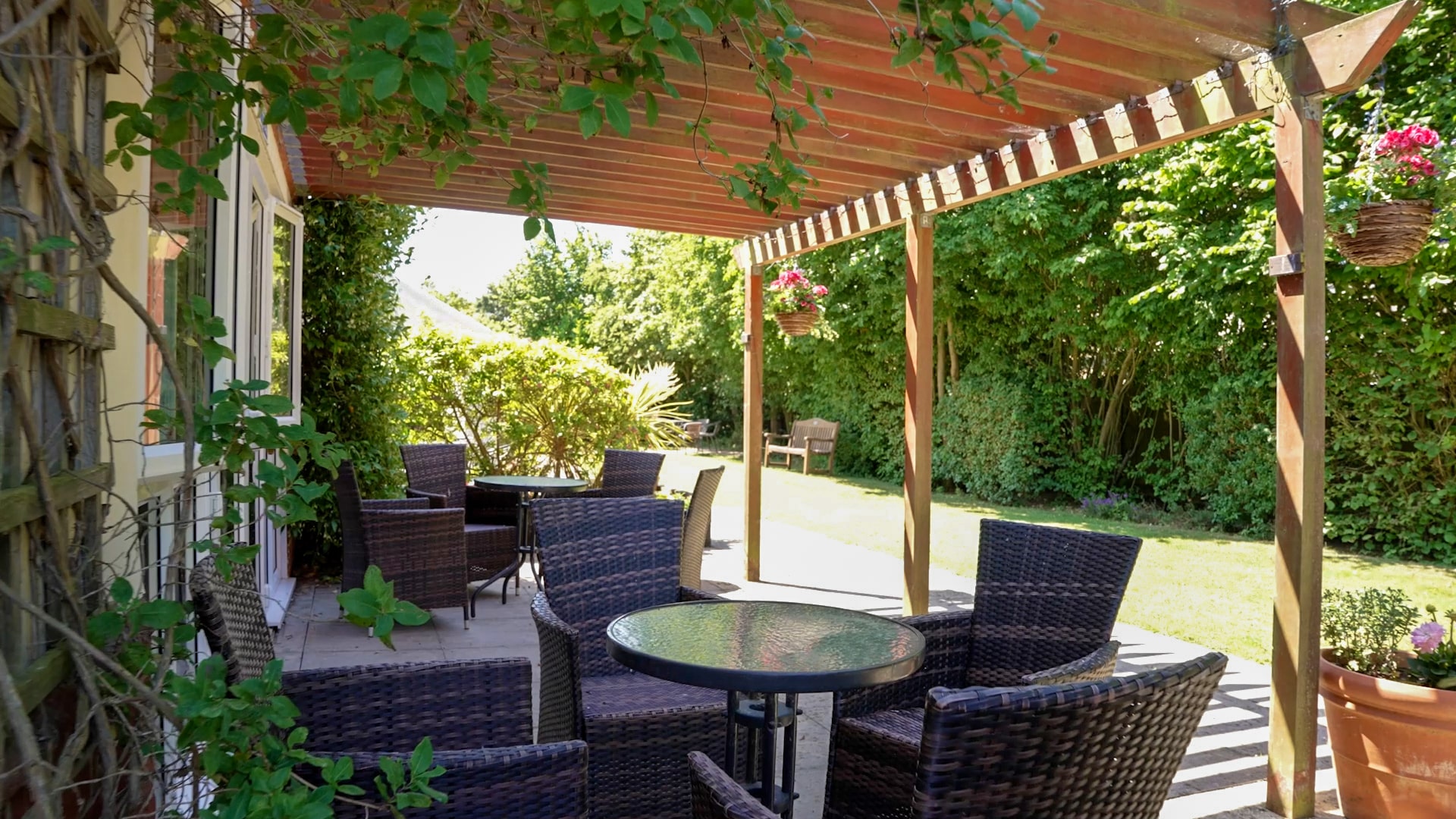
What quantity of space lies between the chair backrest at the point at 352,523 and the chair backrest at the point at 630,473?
65.1 inches

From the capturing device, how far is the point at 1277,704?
3.15m

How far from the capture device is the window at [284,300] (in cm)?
545

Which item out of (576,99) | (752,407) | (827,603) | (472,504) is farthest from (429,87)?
(752,407)

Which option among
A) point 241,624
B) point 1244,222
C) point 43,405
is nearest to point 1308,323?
point 241,624

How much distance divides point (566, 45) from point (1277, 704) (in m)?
2.90

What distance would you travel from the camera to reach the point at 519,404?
8.37 m

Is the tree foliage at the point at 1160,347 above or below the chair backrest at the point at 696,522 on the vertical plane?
above

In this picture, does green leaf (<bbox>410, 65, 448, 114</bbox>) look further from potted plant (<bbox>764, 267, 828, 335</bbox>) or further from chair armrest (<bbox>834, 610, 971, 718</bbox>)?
potted plant (<bbox>764, 267, 828, 335</bbox>)

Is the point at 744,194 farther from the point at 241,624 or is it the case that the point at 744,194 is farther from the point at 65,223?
the point at 241,624

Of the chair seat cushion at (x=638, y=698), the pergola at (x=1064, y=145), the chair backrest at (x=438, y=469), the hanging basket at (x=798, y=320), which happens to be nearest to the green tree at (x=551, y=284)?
the hanging basket at (x=798, y=320)

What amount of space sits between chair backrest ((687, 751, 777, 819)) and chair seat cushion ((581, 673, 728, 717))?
36.9 inches

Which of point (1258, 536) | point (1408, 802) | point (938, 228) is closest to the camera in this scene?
point (1408, 802)

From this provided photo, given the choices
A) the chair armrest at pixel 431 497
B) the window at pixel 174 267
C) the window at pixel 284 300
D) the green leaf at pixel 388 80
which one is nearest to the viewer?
the green leaf at pixel 388 80

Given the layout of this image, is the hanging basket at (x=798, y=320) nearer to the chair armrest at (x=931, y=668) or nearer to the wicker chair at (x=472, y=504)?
the wicker chair at (x=472, y=504)
